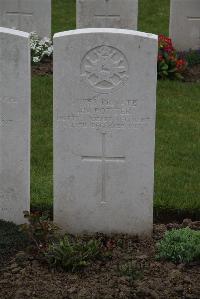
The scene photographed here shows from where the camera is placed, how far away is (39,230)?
5.72 m

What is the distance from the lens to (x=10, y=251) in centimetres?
575

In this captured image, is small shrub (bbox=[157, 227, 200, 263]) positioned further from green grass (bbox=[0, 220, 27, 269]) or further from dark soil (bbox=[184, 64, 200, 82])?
dark soil (bbox=[184, 64, 200, 82])

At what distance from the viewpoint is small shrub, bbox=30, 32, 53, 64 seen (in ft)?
38.1

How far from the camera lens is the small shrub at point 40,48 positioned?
11609 millimetres

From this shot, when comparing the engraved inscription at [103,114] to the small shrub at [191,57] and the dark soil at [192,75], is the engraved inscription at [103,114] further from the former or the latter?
the small shrub at [191,57]

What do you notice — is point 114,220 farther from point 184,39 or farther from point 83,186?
point 184,39

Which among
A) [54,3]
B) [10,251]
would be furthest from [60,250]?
[54,3]

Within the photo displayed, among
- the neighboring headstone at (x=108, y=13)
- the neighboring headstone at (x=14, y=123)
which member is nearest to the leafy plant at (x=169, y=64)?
the neighboring headstone at (x=108, y=13)

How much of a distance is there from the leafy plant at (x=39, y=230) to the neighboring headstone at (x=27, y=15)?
23.0 feet

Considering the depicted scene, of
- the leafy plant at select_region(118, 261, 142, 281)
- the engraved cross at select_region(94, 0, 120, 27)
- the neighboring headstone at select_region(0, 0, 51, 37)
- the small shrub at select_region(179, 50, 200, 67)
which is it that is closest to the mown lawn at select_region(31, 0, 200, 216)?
the small shrub at select_region(179, 50, 200, 67)

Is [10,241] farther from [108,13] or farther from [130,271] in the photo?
[108,13]

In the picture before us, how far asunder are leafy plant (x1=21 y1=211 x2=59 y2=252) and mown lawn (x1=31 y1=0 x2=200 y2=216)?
102cm

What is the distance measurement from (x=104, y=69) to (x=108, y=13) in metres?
6.70

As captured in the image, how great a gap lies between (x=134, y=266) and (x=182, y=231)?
1.85 feet
